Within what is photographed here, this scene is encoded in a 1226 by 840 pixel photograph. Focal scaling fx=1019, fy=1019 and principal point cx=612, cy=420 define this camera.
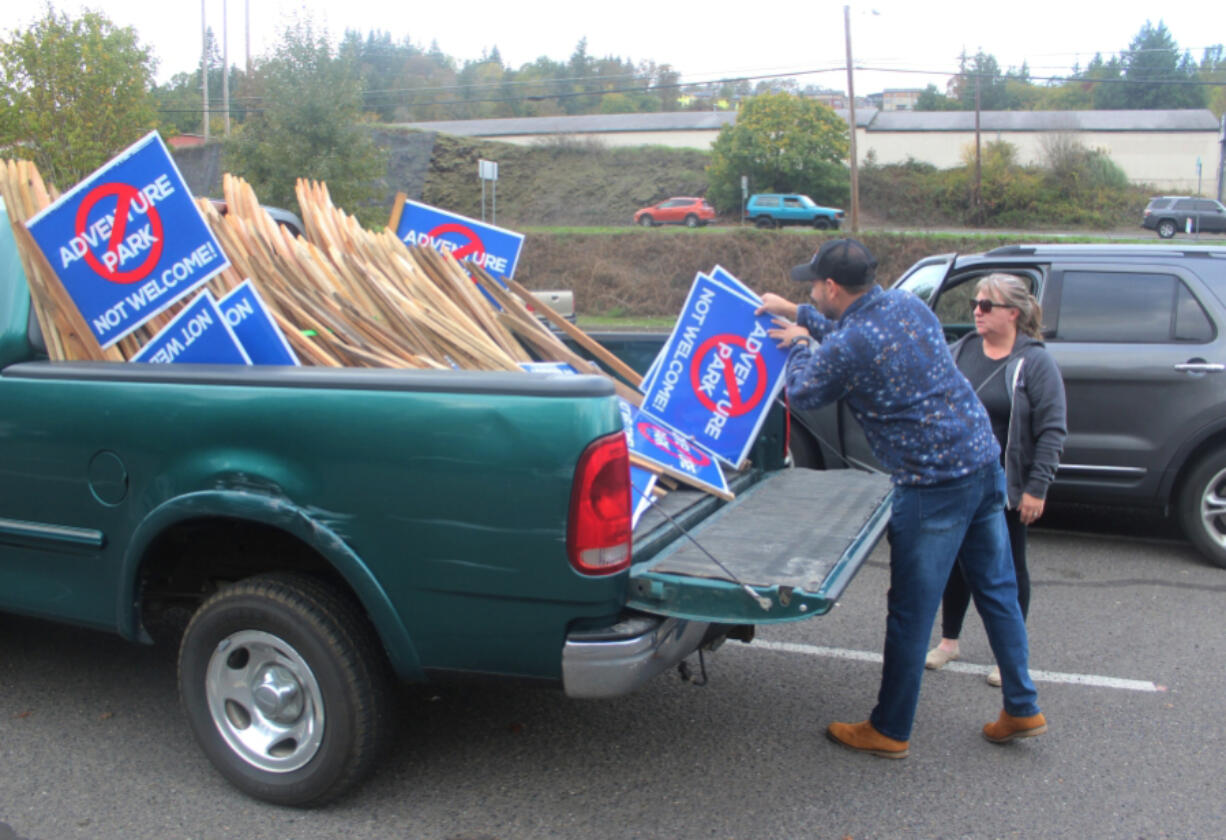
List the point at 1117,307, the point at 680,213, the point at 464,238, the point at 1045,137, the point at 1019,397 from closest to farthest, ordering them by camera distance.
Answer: the point at 1019,397, the point at 464,238, the point at 1117,307, the point at 680,213, the point at 1045,137

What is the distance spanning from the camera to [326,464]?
2.89 meters

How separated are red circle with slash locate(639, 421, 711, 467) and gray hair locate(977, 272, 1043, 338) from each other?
4.55 ft

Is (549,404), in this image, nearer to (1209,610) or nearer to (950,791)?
(950,791)

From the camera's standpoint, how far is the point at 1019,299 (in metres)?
4.18

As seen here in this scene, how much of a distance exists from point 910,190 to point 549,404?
61.1 m

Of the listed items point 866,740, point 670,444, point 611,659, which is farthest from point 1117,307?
point 611,659

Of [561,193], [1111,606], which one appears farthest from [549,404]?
[561,193]

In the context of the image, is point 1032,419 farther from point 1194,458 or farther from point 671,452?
point 1194,458

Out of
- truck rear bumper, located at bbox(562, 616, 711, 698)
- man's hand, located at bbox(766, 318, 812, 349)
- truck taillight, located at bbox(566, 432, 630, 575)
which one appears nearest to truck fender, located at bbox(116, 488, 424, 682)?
truck rear bumper, located at bbox(562, 616, 711, 698)

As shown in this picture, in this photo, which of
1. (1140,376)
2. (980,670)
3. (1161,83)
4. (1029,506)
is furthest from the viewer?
(1161,83)

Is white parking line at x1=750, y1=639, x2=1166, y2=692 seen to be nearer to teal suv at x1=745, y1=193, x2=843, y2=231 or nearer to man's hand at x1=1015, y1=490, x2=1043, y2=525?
man's hand at x1=1015, y1=490, x2=1043, y2=525

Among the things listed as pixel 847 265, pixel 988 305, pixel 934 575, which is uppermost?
pixel 847 265

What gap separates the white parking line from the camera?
4.29m

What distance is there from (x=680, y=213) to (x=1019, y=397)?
47.8 meters
